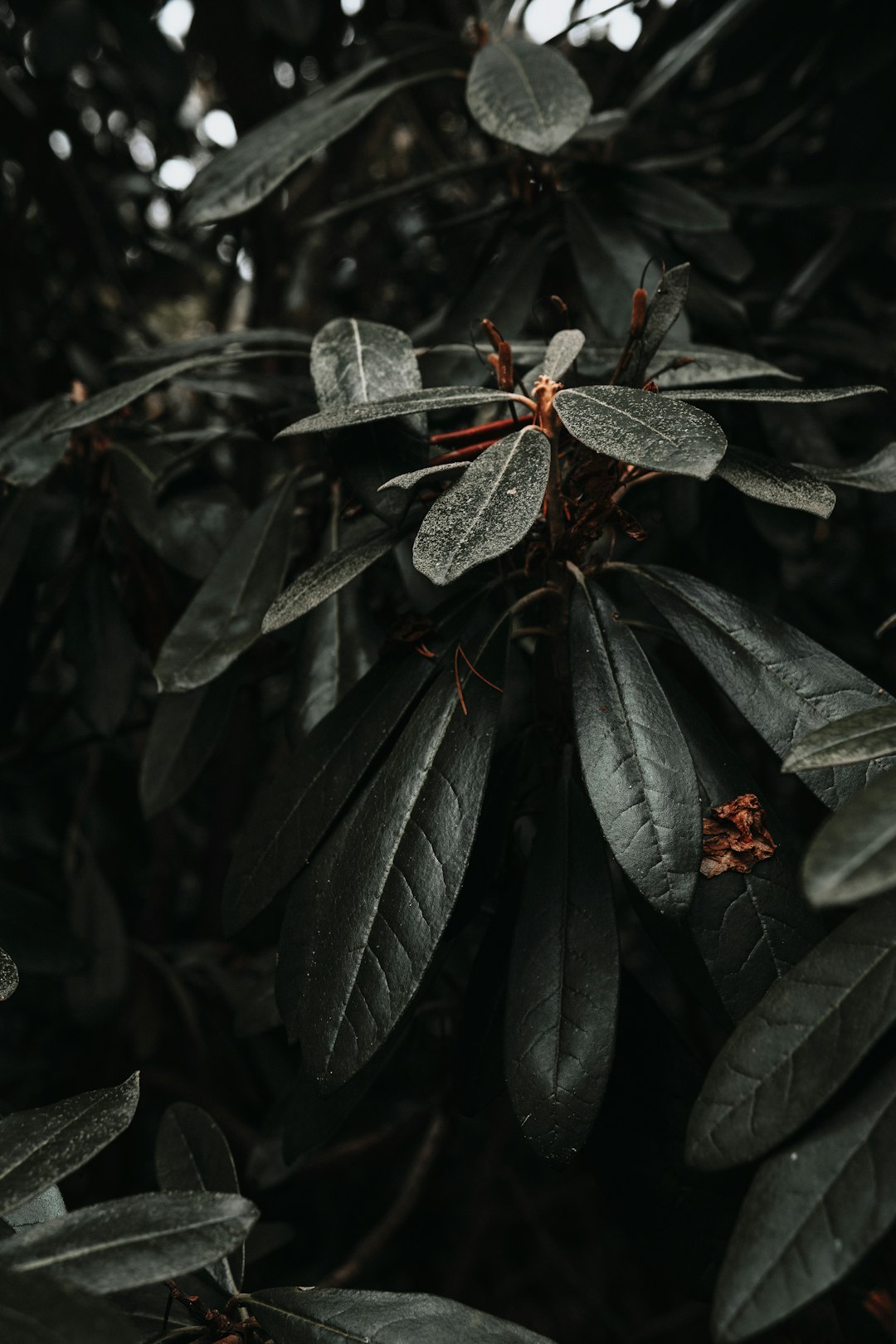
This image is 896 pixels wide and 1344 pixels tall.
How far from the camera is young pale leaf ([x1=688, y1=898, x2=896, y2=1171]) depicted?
47cm

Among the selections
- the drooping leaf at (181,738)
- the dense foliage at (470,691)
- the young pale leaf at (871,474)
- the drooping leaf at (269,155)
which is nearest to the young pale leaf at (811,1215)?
the dense foliage at (470,691)

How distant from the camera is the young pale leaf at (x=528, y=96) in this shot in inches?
30.6

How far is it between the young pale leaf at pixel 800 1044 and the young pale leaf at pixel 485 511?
10.3 inches

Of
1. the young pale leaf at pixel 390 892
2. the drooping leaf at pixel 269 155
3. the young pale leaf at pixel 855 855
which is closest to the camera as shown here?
the young pale leaf at pixel 855 855

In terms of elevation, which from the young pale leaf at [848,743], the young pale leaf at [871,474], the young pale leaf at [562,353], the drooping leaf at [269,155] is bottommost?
the young pale leaf at [848,743]

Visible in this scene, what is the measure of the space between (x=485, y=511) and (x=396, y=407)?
0.12 meters

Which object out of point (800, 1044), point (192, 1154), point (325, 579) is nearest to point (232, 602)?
point (325, 579)

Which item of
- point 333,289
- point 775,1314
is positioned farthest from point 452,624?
point 333,289

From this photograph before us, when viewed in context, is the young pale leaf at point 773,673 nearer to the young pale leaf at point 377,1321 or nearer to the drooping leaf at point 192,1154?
the young pale leaf at point 377,1321

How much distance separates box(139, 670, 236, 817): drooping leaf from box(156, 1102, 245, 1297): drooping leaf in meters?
0.27

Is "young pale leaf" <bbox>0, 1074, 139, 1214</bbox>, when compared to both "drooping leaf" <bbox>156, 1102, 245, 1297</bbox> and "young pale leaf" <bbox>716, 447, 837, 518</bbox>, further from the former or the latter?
"young pale leaf" <bbox>716, 447, 837, 518</bbox>

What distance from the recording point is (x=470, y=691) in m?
0.65

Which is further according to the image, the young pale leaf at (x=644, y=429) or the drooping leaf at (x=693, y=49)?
the drooping leaf at (x=693, y=49)

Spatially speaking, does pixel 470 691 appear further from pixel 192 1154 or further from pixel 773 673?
pixel 192 1154
